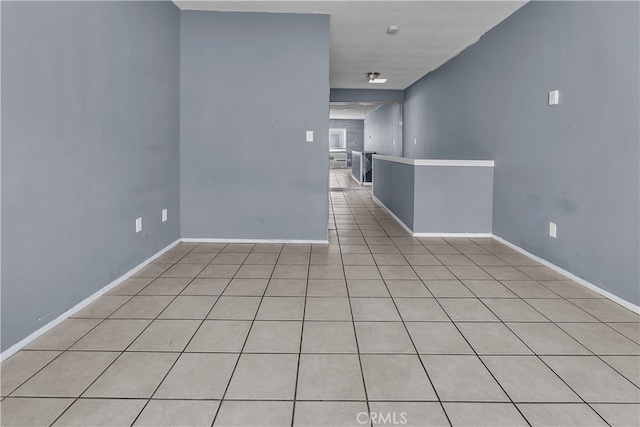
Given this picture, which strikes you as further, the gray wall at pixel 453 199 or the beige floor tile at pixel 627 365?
the gray wall at pixel 453 199

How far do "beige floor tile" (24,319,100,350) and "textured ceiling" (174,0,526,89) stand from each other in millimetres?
3040

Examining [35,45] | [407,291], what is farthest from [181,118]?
[407,291]

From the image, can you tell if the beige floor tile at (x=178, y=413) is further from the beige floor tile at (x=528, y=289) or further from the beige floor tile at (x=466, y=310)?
the beige floor tile at (x=528, y=289)

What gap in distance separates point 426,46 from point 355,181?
21.8ft

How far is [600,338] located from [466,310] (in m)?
0.68

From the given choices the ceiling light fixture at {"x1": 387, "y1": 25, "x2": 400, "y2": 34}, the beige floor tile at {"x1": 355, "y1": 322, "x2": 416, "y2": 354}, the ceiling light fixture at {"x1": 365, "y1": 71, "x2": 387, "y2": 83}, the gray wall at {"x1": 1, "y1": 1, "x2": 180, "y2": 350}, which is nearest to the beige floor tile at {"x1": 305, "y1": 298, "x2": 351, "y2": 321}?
the beige floor tile at {"x1": 355, "y1": 322, "x2": 416, "y2": 354}

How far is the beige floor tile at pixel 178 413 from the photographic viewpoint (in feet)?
4.70

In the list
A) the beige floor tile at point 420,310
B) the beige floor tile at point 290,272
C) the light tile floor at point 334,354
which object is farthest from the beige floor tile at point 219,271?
the beige floor tile at point 420,310

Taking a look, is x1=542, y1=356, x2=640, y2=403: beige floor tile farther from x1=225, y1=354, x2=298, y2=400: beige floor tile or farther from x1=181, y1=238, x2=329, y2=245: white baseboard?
x1=181, y1=238, x2=329, y2=245: white baseboard

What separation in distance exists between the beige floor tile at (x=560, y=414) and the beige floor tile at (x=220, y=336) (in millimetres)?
1273

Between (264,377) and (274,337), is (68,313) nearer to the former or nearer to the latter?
(274,337)

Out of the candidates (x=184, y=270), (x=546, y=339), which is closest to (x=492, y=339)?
(x=546, y=339)

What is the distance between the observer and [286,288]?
289cm

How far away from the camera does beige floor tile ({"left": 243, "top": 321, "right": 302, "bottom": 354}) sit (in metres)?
1.98
